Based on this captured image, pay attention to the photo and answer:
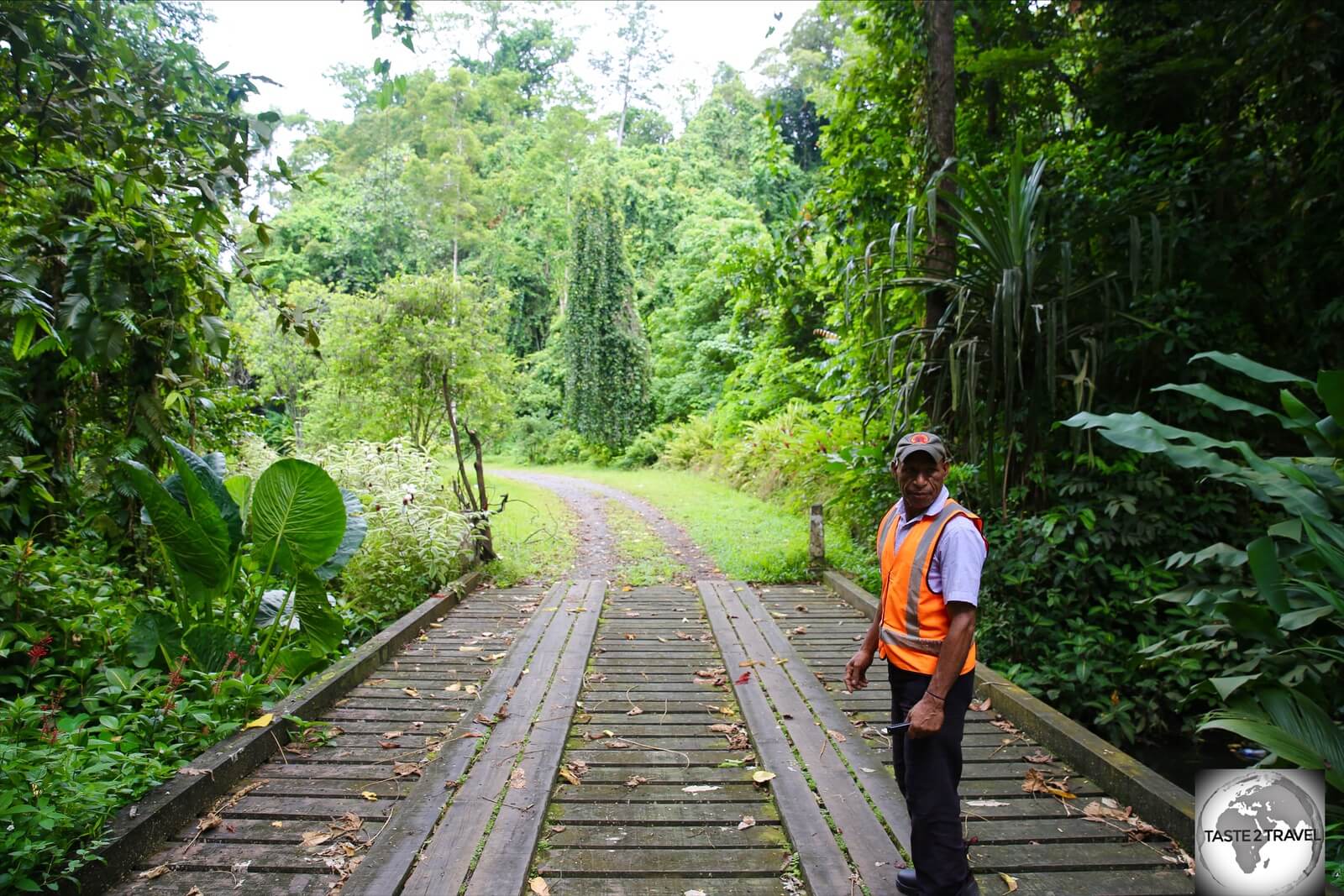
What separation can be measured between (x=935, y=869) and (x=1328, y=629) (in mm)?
3438

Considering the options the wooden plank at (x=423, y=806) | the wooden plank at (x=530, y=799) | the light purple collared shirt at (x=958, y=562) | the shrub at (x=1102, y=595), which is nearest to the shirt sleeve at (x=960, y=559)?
the light purple collared shirt at (x=958, y=562)

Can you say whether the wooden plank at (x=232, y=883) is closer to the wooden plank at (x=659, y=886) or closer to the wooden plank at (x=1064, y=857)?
the wooden plank at (x=659, y=886)

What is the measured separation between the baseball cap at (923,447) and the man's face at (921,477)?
1 cm

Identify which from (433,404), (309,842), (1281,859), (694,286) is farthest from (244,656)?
(694,286)

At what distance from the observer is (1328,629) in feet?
14.3

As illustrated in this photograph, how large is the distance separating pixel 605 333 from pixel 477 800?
2211 centimetres

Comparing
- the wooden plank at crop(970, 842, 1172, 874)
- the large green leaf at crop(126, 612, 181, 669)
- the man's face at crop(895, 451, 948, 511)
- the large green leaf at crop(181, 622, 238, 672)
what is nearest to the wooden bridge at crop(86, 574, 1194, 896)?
the wooden plank at crop(970, 842, 1172, 874)

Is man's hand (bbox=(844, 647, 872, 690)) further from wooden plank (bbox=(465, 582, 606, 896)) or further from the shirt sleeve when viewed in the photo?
wooden plank (bbox=(465, 582, 606, 896))

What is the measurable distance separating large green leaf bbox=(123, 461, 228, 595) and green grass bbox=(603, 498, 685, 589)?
13.8ft

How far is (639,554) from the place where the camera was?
9.56 m

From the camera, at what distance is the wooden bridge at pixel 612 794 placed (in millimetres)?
2748

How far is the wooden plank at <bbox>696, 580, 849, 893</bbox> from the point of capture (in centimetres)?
272

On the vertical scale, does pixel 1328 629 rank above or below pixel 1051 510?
below

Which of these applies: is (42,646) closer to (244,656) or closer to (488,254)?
(244,656)
